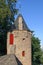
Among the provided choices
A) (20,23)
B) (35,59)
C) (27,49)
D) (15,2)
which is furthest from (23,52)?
(35,59)

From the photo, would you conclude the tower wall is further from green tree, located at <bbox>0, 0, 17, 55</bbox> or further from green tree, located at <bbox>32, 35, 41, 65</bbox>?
green tree, located at <bbox>32, 35, 41, 65</bbox>

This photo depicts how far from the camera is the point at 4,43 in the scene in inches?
1300

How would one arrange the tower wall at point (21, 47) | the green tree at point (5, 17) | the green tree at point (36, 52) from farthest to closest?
the green tree at point (36, 52) < the tower wall at point (21, 47) < the green tree at point (5, 17)

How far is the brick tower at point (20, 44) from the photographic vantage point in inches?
1197

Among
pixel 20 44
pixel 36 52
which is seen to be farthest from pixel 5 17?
pixel 36 52

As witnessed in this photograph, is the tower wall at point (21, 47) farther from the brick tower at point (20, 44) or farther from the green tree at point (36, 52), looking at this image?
the green tree at point (36, 52)

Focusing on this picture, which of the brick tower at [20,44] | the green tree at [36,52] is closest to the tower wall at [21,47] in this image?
the brick tower at [20,44]

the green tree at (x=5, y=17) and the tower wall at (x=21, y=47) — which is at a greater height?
the green tree at (x=5, y=17)

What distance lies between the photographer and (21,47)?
30594 mm

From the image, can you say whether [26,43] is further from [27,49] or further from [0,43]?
[0,43]

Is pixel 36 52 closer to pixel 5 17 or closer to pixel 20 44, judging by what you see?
pixel 20 44

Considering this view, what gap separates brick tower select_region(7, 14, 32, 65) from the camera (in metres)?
30.4

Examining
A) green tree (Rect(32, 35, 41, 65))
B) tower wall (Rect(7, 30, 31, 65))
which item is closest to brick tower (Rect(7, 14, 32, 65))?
tower wall (Rect(7, 30, 31, 65))

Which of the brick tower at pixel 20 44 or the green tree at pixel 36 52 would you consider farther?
the green tree at pixel 36 52
